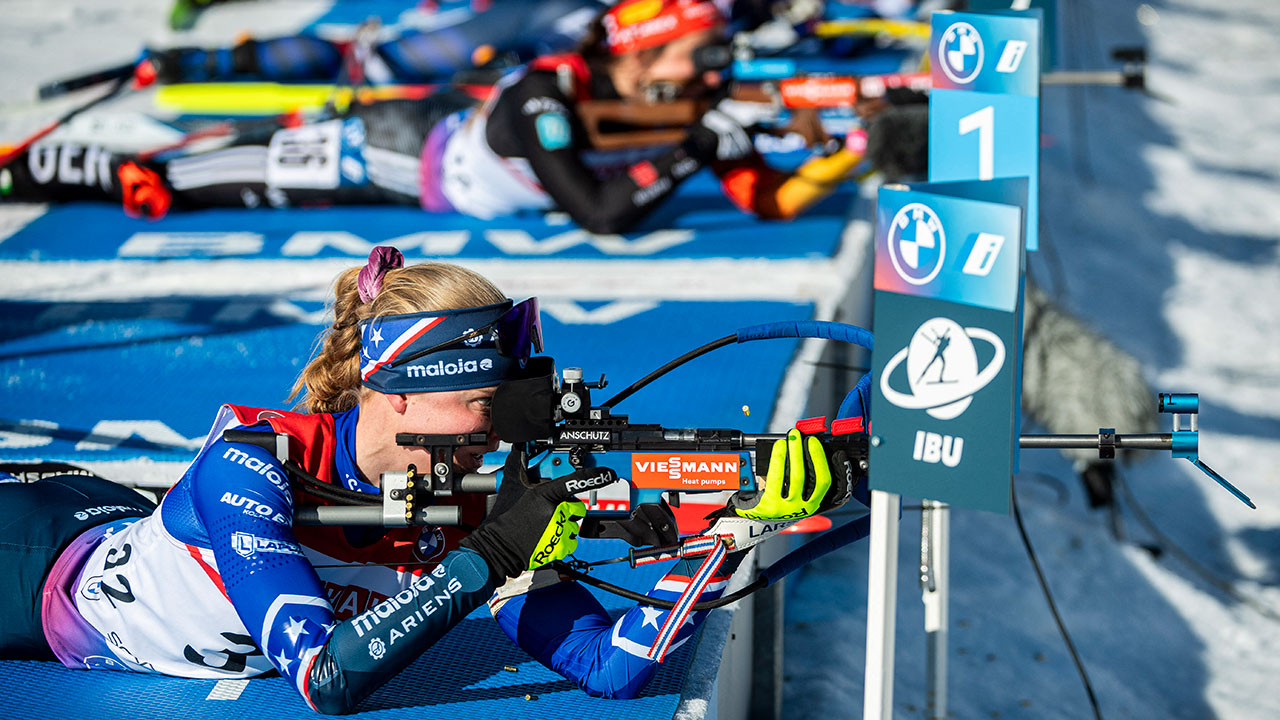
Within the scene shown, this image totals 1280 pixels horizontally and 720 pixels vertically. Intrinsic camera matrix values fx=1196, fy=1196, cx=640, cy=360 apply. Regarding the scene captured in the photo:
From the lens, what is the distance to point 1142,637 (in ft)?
11.9

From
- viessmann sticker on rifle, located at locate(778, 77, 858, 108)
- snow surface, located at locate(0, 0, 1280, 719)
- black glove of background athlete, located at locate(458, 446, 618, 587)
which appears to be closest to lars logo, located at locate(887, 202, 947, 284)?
black glove of background athlete, located at locate(458, 446, 618, 587)

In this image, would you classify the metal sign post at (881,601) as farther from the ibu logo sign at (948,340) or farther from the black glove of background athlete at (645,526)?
the black glove of background athlete at (645,526)

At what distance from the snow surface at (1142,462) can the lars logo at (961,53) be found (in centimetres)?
160

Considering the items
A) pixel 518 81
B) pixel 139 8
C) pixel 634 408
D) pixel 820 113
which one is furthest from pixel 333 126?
pixel 139 8

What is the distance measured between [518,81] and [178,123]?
289 centimetres

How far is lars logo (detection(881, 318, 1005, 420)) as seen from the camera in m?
1.64

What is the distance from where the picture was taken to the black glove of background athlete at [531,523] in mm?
1922

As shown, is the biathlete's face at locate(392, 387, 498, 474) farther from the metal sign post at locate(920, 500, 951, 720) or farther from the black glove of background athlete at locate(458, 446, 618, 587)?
the metal sign post at locate(920, 500, 951, 720)

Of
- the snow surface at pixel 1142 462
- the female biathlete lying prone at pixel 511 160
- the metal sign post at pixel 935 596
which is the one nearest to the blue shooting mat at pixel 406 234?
the female biathlete lying prone at pixel 511 160

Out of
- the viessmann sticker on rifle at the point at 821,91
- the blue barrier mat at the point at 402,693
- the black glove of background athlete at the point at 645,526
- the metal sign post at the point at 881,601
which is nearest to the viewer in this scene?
the metal sign post at the point at 881,601

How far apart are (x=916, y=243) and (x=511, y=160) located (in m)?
3.50

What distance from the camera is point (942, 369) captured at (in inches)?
65.6

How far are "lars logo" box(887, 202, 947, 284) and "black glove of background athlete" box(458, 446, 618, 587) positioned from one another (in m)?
0.59

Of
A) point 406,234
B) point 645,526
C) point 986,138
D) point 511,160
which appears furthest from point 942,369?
point 406,234
